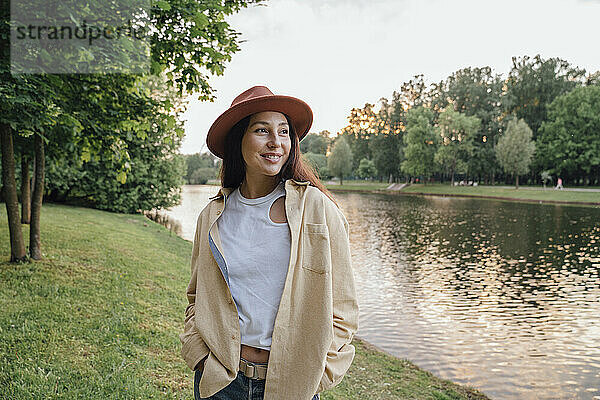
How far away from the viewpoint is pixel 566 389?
5969 mm

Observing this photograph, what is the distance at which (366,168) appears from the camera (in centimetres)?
7631

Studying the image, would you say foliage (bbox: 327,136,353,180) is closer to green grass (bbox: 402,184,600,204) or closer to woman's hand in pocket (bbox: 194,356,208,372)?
green grass (bbox: 402,184,600,204)

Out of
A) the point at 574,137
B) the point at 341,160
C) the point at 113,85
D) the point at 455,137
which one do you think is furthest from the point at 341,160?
the point at 113,85

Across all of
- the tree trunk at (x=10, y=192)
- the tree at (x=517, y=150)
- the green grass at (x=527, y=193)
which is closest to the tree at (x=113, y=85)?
the tree trunk at (x=10, y=192)

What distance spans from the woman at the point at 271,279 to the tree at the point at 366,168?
74202 mm

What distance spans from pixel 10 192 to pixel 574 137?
55.0 metres

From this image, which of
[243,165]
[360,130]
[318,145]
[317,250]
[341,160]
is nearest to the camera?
[317,250]

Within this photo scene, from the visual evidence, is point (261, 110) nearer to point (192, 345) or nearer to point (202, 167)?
point (192, 345)

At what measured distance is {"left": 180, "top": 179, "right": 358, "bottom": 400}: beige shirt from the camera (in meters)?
1.65

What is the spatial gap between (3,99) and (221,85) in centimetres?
344

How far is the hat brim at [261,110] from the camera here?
72.7 inches

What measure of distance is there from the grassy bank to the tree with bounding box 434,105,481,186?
2012 inches

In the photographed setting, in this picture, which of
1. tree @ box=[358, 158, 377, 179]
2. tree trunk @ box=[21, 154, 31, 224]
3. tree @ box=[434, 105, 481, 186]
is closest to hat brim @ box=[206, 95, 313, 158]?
tree trunk @ box=[21, 154, 31, 224]

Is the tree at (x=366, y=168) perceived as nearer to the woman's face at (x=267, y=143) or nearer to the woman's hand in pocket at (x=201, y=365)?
the woman's face at (x=267, y=143)
